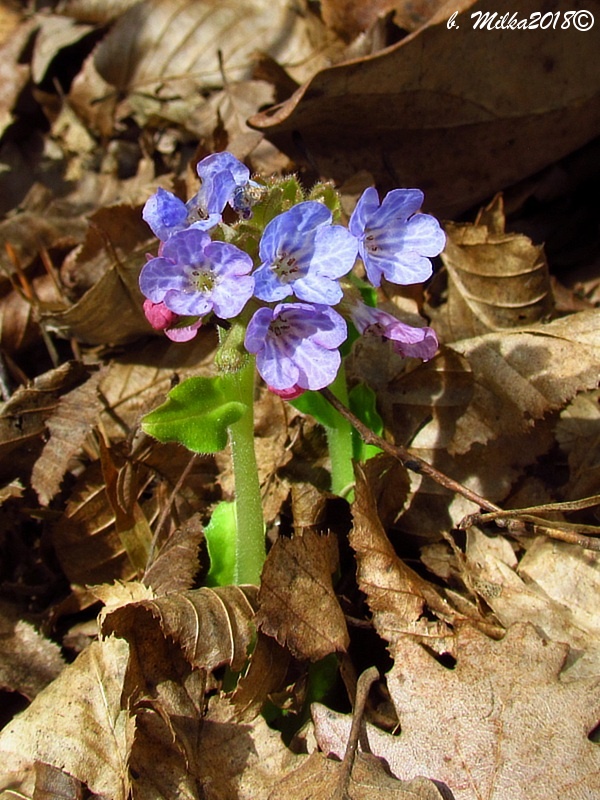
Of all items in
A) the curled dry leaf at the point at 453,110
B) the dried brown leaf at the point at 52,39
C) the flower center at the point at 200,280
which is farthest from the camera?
the dried brown leaf at the point at 52,39

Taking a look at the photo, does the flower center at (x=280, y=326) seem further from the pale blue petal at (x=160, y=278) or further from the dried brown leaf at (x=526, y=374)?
the dried brown leaf at (x=526, y=374)

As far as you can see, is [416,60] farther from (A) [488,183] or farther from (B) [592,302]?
(B) [592,302]

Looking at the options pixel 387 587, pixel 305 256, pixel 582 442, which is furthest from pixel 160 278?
pixel 582 442

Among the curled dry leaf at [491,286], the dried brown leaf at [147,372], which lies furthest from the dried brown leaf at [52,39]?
the curled dry leaf at [491,286]

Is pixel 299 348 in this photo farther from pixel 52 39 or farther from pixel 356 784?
pixel 52 39

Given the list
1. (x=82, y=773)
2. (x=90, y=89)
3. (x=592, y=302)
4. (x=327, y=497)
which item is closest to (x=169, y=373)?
(x=327, y=497)

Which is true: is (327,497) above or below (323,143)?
below

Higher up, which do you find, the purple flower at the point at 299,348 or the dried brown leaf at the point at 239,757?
the purple flower at the point at 299,348
